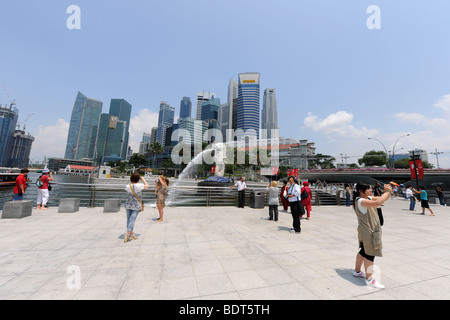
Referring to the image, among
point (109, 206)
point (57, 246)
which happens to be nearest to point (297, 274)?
point (57, 246)

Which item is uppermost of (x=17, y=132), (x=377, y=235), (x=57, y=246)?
(x=17, y=132)

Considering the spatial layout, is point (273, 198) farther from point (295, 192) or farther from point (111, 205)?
point (111, 205)

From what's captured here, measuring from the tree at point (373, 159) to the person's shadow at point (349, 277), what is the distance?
12348 centimetres

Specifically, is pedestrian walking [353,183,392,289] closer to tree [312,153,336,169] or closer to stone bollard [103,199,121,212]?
stone bollard [103,199,121,212]

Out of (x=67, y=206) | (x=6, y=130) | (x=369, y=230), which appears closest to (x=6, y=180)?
(x=67, y=206)

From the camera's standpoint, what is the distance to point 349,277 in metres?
3.32

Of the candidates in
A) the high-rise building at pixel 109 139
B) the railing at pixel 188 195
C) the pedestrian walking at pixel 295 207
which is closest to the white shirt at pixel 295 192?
the pedestrian walking at pixel 295 207

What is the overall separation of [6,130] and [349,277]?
200178 mm

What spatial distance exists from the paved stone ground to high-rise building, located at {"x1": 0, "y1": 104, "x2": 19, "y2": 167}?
18939 cm

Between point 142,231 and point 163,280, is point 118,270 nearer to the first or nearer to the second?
point 163,280

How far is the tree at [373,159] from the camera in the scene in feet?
320
